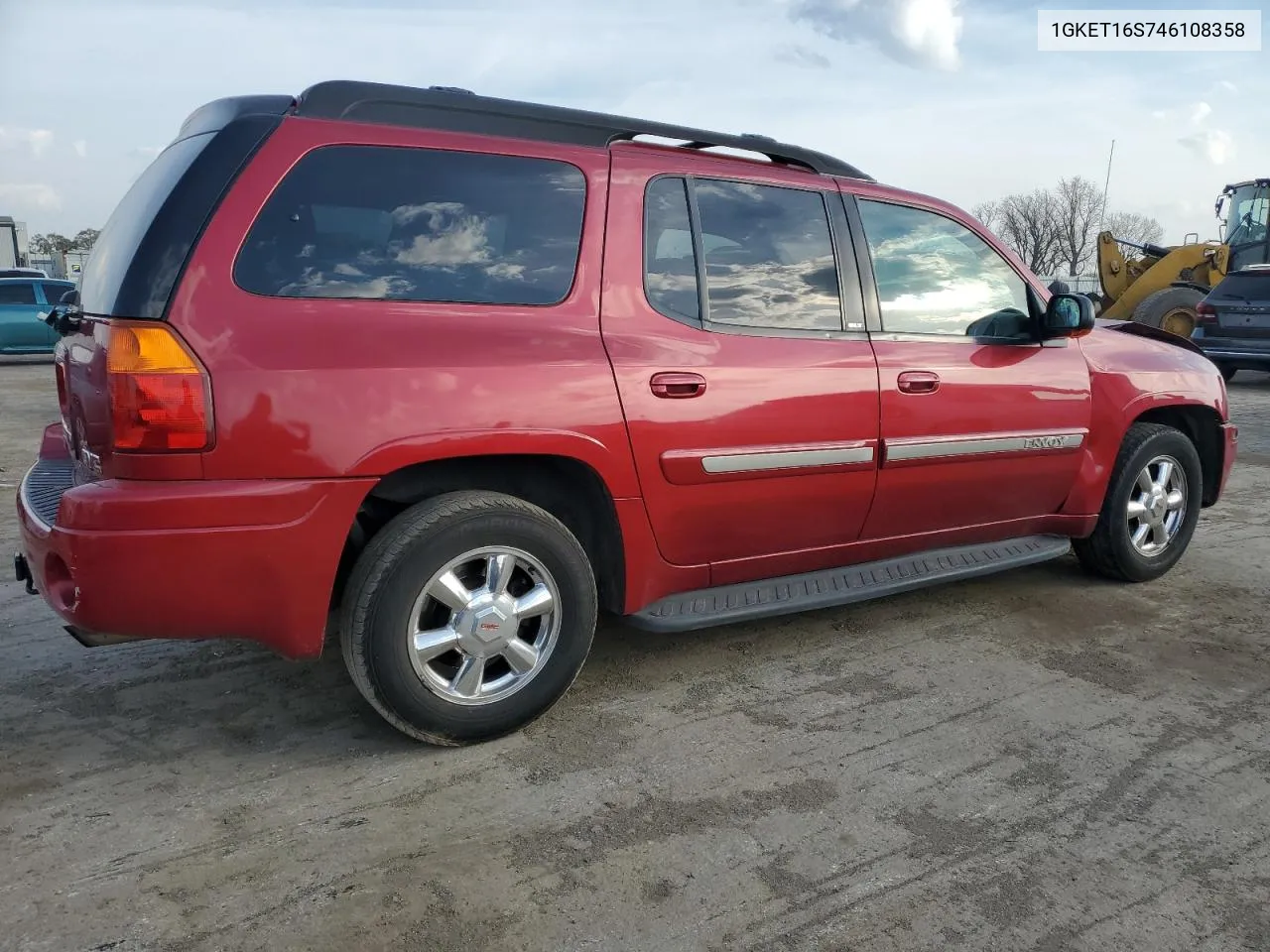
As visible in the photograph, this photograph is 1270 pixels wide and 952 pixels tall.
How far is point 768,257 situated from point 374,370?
152 centimetres

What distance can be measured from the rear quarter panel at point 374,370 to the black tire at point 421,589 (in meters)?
0.18

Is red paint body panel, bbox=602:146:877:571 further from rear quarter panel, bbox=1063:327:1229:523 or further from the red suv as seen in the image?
rear quarter panel, bbox=1063:327:1229:523

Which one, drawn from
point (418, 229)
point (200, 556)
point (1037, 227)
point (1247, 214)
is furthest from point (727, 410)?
point (1037, 227)

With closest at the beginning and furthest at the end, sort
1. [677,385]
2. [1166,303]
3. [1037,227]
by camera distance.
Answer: [677,385] < [1166,303] < [1037,227]

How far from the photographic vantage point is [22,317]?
56.4ft

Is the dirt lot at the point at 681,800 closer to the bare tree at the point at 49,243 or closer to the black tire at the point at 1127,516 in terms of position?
the black tire at the point at 1127,516

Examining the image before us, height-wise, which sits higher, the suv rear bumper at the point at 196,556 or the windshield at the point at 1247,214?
the windshield at the point at 1247,214

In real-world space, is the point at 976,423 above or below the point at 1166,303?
below

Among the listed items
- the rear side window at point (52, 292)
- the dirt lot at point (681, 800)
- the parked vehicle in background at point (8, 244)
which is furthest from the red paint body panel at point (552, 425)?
the parked vehicle in background at point (8, 244)

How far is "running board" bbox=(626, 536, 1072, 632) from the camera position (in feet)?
10.6

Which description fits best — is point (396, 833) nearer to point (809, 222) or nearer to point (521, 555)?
point (521, 555)

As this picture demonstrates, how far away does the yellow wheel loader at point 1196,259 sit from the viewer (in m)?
17.0

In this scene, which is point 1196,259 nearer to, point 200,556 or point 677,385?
point 677,385

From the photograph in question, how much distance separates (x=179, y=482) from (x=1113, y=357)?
3.74 m
